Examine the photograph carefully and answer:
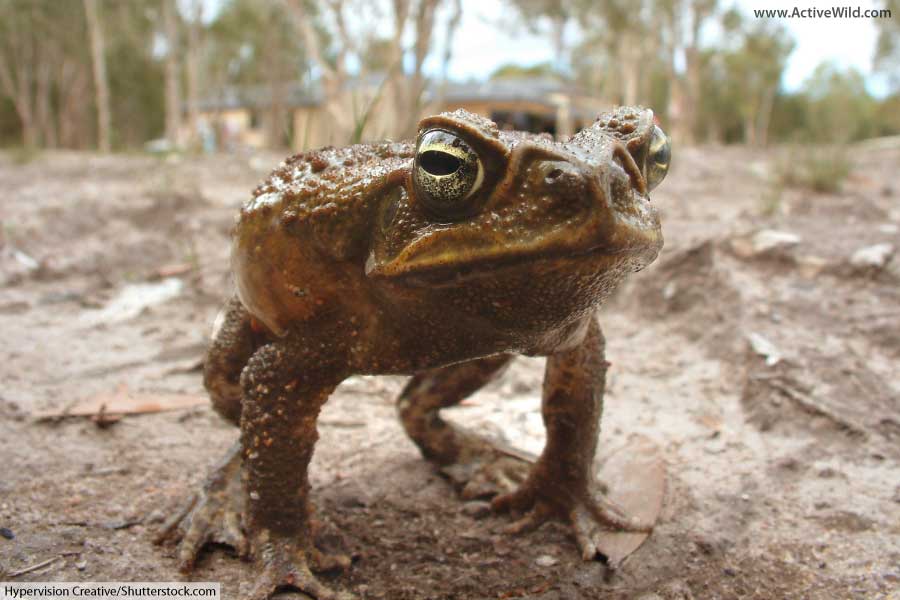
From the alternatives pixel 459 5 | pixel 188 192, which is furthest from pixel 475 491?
pixel 459 5

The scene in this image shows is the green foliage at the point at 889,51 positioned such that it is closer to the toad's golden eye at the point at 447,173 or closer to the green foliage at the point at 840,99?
the green foliage at the point at 840,99

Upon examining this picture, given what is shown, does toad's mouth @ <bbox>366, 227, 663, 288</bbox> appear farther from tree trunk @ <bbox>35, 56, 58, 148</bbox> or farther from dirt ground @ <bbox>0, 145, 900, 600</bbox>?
tree trunk @ <bbox>35, 56, 58, 148</bbox>

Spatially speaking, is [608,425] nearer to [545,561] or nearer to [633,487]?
[633,487]

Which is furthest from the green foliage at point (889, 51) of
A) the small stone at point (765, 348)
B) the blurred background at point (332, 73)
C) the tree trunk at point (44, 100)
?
the tree trunk at point (44, 100)

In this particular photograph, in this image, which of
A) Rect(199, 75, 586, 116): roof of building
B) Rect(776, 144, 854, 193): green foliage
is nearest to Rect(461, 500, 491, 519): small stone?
Rect(776, 144, 854, 193): green foliage

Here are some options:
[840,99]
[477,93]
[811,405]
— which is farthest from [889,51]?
[811,405]

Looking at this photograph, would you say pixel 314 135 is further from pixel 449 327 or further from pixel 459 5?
pixel 449 327
